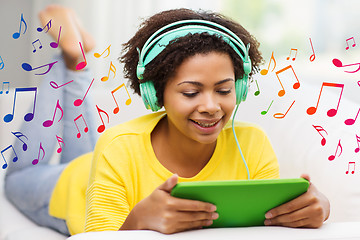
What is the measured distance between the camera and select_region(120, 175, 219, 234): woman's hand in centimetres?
89

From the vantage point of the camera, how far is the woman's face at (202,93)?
104 centimetres

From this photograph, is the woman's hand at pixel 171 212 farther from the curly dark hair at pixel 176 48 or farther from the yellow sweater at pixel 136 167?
the curly dark hair at pixel 176 48

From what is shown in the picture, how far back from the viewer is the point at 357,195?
1399 millimetres

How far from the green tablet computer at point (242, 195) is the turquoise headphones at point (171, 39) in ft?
0.84

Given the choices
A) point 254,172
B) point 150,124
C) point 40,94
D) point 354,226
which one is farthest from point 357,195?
point 40,94

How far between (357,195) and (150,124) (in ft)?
1.93

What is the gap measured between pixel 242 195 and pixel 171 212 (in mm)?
120

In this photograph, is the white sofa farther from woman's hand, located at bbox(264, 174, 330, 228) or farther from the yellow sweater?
woman's hand, located at bbox(264, 174, 330, 228)

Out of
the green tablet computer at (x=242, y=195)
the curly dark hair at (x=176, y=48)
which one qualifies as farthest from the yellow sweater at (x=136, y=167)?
the green tablet computer at (x=242, y=195)

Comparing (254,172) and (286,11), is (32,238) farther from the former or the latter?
(286,11)

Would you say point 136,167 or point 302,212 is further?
point 136,167

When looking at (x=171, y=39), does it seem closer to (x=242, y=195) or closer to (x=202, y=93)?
(x=202, y=93)

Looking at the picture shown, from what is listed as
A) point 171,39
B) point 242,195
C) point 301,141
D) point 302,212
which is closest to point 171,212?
point 242,195

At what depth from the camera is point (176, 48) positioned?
1.04 meters
